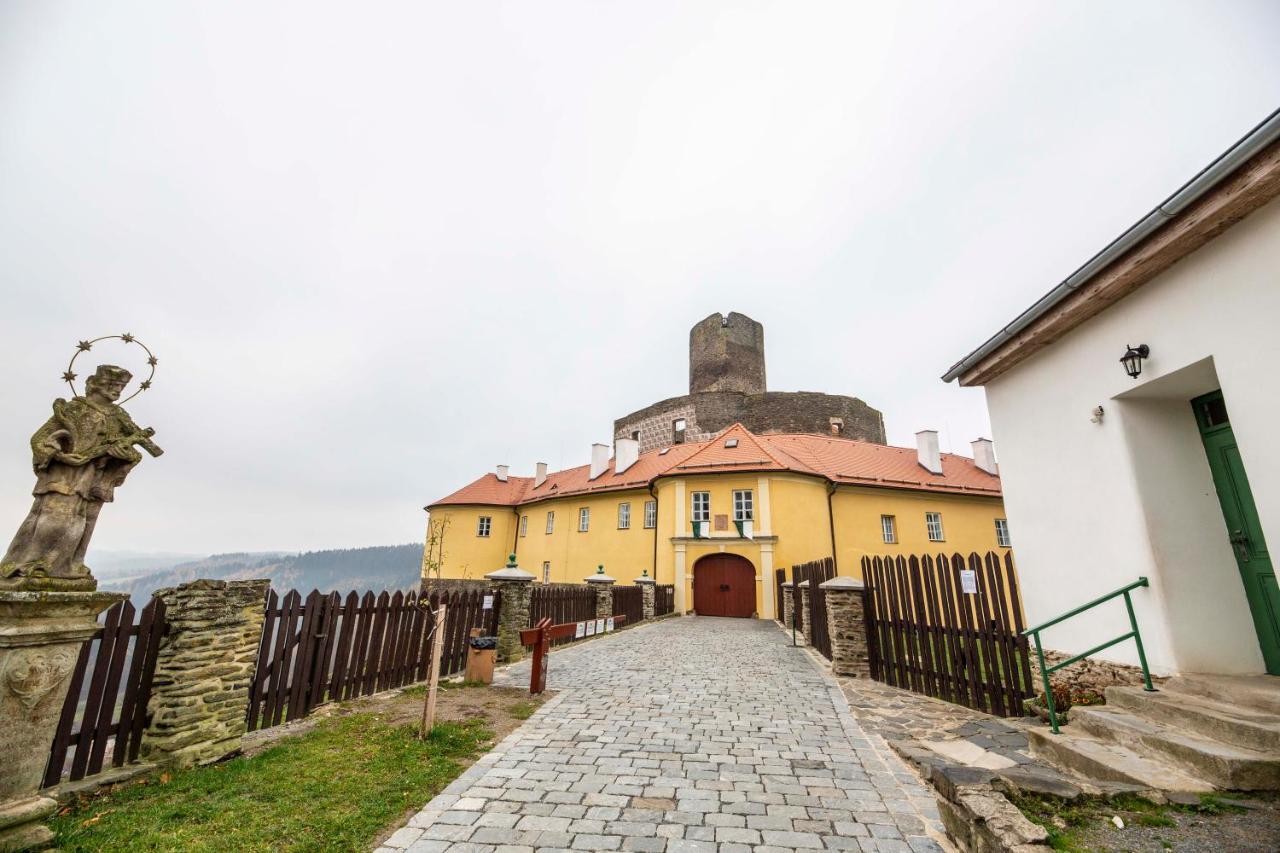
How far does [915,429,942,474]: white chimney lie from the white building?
72.4 feet

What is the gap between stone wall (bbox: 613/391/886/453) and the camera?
3322 cm

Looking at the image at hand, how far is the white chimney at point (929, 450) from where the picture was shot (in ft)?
85.7

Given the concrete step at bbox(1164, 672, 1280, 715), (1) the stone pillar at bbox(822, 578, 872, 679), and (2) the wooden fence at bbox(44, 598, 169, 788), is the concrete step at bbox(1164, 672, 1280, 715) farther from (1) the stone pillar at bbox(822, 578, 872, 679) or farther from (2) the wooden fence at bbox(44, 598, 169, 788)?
(2) the wooden fence at bbox(44, 598, 169, 788)

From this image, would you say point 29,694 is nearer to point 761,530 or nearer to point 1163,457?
point 1163,457

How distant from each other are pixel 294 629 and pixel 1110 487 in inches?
354

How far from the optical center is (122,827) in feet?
11.2

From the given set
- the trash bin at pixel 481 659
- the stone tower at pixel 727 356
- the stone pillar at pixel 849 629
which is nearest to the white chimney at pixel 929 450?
the stone tower at pixel 727 356

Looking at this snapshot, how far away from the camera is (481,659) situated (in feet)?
26.5

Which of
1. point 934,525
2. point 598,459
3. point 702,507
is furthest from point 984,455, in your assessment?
point 598,459

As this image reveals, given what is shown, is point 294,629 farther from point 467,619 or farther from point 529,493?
point 529,493

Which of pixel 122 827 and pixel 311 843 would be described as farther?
pixel 122 827

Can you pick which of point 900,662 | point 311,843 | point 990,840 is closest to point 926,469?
point 900,662

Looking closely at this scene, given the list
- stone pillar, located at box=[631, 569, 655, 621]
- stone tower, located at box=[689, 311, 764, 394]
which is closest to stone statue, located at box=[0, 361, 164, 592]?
stone pillar, located at box=[631, 569, 655, 621]

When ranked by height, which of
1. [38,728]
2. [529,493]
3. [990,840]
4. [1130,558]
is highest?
[529,493]
